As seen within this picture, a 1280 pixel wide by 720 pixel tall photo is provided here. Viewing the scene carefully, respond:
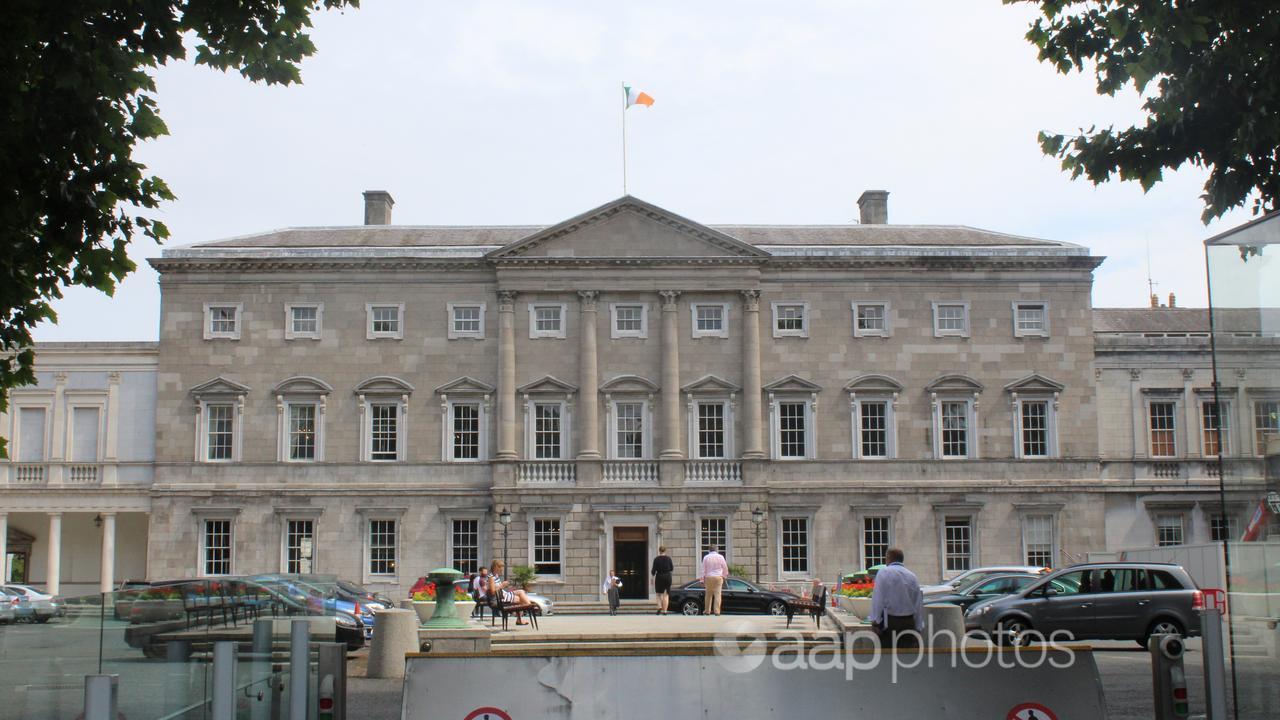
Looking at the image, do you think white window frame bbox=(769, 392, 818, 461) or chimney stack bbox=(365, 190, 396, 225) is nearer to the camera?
white window frame bbox=(769, 392, 818, 461)

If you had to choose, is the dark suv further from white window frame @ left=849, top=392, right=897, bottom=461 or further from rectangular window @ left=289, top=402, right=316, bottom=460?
rectangular window @ left=289, top=402, right=316, bottom=460

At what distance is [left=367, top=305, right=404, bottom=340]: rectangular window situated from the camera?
48.7 m

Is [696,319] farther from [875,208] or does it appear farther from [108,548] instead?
[108,548]

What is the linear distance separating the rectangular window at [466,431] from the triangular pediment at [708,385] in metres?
7.27

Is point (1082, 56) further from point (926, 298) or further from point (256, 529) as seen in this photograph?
point (256, 529)

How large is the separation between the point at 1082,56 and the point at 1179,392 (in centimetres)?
3748

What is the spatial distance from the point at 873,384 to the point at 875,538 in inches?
208

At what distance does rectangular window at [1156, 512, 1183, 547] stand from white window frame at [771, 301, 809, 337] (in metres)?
14.2

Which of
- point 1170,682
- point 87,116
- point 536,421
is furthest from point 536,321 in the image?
point 1170,682

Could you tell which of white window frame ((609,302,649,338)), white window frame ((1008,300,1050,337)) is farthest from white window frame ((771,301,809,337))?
white window frame ((1008,300,1050,337))

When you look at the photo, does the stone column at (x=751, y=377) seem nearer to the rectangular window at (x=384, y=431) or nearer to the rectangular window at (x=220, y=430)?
the rectangular window at (x=384, y=431)

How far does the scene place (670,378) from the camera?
47875mm

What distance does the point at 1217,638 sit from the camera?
1073cm

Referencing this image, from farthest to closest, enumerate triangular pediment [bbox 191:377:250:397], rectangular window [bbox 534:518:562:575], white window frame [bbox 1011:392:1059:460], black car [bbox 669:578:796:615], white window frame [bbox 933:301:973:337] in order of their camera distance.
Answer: white window frame [bbox 933:301:973:337]
white window frame [bbox 1011:392:1059:460]
triangular pediment [bbox 191:377:250:397]
rectangular window [bbox 534:518:562:575]
black car [bbox 669:578:796:615]
